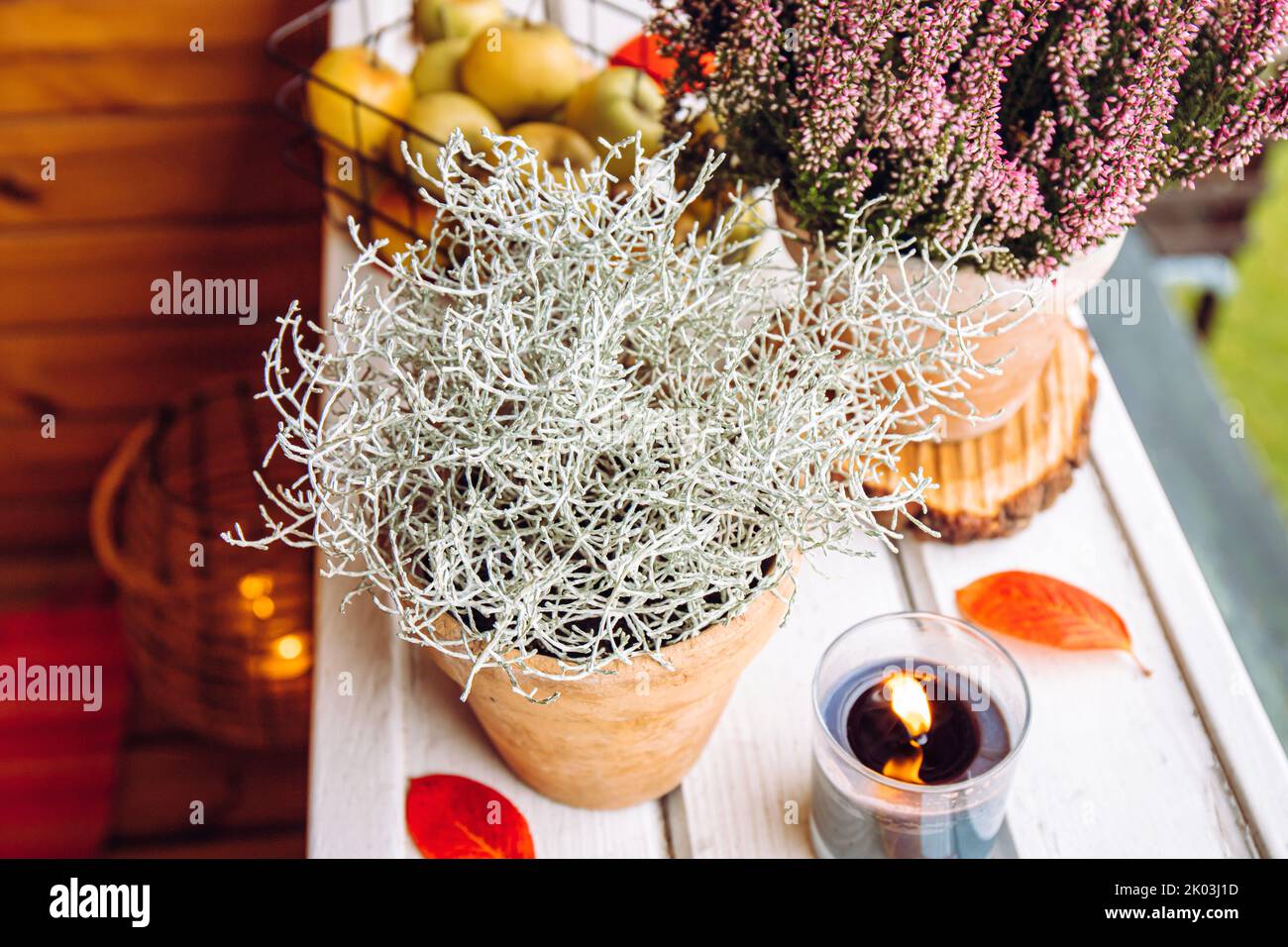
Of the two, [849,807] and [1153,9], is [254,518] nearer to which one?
[849,807]

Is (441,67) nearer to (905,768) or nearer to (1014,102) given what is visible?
(1014,102)

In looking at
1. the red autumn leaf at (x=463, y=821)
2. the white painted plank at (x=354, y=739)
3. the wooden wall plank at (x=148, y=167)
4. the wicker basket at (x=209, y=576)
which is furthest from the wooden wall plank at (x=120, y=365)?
the red autumn leaf at (x=463, y=821)

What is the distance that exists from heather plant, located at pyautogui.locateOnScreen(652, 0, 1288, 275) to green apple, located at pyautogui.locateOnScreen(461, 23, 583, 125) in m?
0.25

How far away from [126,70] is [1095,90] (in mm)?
1272

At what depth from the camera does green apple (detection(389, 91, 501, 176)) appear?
0.84 metres

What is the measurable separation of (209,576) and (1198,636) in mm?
811

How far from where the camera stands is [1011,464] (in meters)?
0.78

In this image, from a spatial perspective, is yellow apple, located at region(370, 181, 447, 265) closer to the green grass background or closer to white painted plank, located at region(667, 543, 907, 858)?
white painted plank, located at region(667, 543, 907, 858)

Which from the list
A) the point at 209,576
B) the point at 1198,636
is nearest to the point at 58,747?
the point at 209,576

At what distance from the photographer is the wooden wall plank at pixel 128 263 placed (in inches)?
60.8

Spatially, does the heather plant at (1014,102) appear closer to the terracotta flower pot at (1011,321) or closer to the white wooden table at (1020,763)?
the terracotta flower pot at (1011,321)

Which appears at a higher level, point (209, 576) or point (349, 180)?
point (349, 180)

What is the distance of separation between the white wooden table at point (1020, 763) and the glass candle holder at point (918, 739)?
63mm

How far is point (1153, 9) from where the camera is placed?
1.92ft
